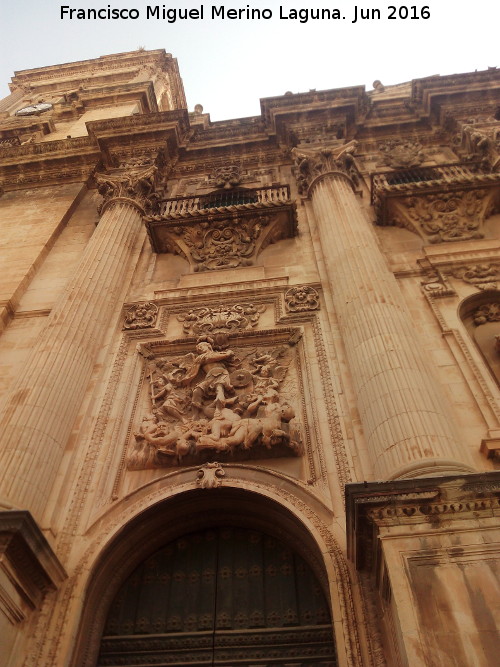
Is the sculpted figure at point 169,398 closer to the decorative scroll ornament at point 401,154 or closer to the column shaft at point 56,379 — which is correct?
the column shaft at point 56,379

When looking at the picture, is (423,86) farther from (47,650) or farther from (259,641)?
(47,650)

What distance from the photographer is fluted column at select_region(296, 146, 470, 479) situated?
6312mm

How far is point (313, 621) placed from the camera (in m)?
6.50

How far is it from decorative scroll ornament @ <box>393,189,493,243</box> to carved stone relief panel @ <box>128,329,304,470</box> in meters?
4.82

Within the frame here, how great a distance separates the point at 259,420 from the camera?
789cm

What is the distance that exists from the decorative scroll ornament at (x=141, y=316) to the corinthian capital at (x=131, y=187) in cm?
404

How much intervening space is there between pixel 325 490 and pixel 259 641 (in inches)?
77.7

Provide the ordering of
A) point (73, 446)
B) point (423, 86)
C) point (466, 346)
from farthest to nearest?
point (423, 86) → point (466, 346) → point (73, 446)

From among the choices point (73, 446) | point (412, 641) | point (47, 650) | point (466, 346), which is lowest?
point (412, 641)

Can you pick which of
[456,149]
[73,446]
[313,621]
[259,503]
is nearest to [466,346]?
[259,503]

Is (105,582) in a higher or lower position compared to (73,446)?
lower

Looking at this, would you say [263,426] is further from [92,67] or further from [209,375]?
[92,67]

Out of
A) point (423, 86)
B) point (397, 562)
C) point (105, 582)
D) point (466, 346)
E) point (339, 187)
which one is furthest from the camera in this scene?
point (423, 86)

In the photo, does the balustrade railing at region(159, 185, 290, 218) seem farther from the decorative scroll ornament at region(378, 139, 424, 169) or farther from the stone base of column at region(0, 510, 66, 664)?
the stone base of column at region(0, 510, 66, 664)
